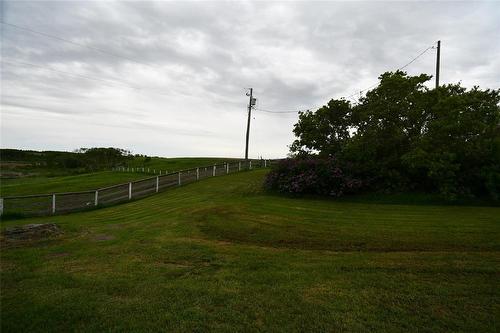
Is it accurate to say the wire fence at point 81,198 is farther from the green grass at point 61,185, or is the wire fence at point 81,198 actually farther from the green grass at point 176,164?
the green grass at point 176,164

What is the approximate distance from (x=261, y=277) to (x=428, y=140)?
11828 mm

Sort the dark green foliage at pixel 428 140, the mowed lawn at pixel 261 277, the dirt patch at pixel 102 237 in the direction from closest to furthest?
the mowed lawn at pixel 261 277 < the dirt patch at pixel 102 237 < the dark green foliage at pixel 428 140

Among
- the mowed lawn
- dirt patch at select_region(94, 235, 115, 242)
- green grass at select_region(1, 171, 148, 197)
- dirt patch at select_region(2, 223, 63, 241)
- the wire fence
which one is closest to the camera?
the mowed lawn

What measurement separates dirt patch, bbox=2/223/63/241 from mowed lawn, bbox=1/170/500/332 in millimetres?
486

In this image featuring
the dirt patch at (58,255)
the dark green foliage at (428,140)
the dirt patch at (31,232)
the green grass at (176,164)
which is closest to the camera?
the dirt patch at (58,255)

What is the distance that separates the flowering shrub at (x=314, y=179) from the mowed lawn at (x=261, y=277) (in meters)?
4.86

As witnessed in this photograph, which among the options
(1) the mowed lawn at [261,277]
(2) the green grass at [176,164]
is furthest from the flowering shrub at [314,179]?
(2) the green grass at [176,164]

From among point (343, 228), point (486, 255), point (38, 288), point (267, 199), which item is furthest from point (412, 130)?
point (38, 288)

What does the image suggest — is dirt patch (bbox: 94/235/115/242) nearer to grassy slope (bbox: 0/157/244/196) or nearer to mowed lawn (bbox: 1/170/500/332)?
mowed lawn (bbox: 1/170/500/332)

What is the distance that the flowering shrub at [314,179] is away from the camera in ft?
50.4

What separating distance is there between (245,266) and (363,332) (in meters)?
2.73

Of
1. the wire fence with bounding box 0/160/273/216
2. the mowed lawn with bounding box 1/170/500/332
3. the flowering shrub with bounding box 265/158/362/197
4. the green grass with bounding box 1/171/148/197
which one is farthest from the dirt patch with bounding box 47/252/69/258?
the green grass with bounding box 1/171/148/197

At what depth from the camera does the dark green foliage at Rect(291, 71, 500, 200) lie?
546 inches

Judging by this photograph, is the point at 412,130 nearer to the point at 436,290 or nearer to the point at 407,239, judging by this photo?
the point at 407,239
